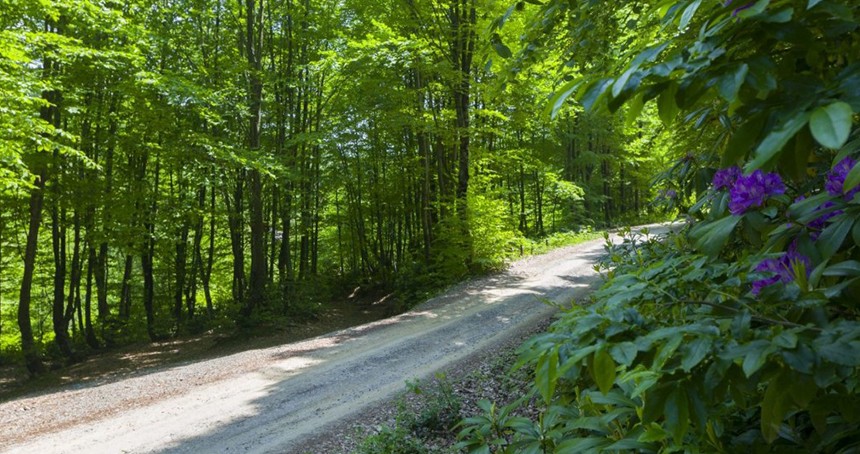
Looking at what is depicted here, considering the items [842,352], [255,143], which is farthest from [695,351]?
[255,143]

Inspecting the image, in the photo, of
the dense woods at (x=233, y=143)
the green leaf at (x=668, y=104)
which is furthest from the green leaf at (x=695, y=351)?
the dense woods at (x=233, y=143)

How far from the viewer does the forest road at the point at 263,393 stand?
17.2ft

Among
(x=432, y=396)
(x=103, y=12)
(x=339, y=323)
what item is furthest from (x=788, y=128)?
(x=339, y=323)

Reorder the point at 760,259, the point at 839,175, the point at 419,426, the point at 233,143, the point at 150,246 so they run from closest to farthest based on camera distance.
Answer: the point at 839,175, the point at 760,259, the point at 419,426, the point at 233,143, the point at 150,246

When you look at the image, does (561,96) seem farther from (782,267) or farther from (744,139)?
(782,267)

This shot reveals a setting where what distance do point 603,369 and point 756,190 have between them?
639 mm

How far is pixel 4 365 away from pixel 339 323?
8.53m

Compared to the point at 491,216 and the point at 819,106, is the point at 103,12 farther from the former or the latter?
the point at 819,106

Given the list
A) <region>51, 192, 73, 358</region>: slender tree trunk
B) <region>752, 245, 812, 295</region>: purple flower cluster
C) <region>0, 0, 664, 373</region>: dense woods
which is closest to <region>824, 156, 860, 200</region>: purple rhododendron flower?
<region>752, 245, 812, 295</region>: purple flower cluster

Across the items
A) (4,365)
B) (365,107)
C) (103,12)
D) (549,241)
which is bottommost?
(4,365)

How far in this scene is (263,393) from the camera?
6371 millimetres

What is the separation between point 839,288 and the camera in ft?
2.99

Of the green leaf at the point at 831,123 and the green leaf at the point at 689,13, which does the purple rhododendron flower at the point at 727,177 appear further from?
the green leaf at the point at 831,123

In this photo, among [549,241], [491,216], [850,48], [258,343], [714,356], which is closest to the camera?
[714,356]
